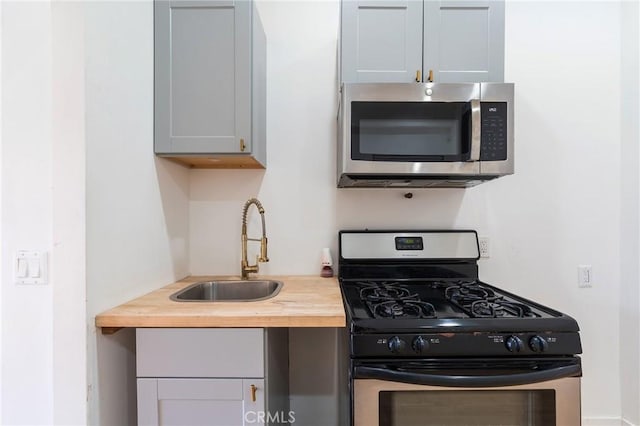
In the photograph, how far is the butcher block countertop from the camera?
3.38 feet

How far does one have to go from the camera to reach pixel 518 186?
179cm

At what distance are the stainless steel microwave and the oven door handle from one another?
0.75m

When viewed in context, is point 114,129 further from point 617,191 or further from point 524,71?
point 617,191

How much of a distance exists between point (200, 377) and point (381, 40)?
150 centimetres

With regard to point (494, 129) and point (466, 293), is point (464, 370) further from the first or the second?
point (494, 129)

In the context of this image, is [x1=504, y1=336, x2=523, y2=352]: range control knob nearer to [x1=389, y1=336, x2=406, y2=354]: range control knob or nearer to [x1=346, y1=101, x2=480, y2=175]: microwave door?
[x1=389, y1=336, x2=406, y2=354]: range control knob

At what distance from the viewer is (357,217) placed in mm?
1793

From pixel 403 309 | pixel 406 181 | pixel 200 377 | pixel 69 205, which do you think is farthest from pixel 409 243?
pixel 69 205

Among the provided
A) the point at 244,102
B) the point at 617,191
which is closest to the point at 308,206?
the point at 244,102

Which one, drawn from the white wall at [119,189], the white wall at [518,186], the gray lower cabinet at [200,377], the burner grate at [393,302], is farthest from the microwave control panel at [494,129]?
the white wall at [119,189]

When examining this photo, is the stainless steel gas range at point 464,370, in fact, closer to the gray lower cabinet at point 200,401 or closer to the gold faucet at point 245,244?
the gray lower cabinet at point 200,401

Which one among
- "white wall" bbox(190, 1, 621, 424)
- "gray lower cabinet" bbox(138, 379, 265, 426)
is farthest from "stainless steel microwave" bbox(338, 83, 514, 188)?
"gray lower cabinet" bbox(138, 379, 265, 426)

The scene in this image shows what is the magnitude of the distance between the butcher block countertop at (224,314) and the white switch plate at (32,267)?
22cm

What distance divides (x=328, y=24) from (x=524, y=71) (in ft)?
3.67
